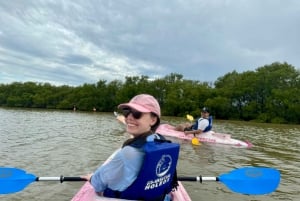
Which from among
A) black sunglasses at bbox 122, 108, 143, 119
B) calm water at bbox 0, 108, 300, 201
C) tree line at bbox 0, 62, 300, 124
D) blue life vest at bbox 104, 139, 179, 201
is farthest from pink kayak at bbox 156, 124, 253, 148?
tree line at bbox 0, 62, 300, 124

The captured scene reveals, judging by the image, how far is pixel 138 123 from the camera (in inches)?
118

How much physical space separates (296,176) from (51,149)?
687 cm

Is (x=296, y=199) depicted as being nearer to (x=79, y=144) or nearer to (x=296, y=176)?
(x=296, y=176)

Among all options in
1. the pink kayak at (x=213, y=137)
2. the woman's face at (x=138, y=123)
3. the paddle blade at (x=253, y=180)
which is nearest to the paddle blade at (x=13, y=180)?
the woman's face at (x=138, y=123)

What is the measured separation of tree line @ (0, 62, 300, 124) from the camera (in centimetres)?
4684

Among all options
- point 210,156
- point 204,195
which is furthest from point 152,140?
point 210,156

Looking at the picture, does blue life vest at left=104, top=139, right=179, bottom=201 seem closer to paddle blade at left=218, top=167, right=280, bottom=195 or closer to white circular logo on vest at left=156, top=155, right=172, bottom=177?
white circular logo on vest at left=156, top=155, right=172, bottom=177

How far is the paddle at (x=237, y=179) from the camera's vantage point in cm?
410

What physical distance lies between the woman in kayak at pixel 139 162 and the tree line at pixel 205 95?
144 feet

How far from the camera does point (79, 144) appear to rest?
11.4 meters

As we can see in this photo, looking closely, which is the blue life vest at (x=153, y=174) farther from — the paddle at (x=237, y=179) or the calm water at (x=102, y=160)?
the calm water at (x=102, y=160)

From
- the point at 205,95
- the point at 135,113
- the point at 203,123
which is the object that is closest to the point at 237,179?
the point at 135,113

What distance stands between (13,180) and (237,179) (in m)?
2.92

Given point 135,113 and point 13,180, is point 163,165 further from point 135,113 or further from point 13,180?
point 13,180
